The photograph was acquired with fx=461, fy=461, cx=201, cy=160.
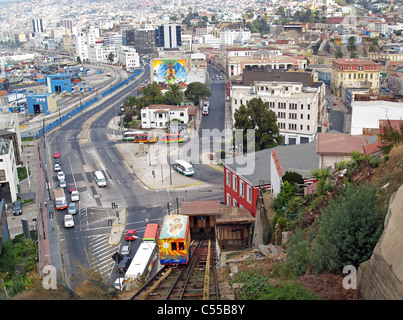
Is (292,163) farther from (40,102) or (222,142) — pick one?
(40,102)

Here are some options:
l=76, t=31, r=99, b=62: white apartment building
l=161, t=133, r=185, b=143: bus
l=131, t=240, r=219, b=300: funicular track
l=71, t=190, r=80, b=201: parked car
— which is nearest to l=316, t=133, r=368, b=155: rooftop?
l=131, t=240, r=219, b=300: funicular track

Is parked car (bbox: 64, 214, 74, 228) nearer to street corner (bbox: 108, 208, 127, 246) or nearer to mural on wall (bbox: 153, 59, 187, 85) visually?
street corner (bbox: 108, 208, 127, 246)

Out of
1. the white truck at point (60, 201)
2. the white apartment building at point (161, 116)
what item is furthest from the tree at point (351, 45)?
the white truck at point (60, 201)

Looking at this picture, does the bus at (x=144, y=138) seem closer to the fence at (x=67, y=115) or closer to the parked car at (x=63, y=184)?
the fence at (x=67, y=115)

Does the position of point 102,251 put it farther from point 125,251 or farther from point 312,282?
point 312,282

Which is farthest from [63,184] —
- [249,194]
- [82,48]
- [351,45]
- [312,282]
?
[82,48]
